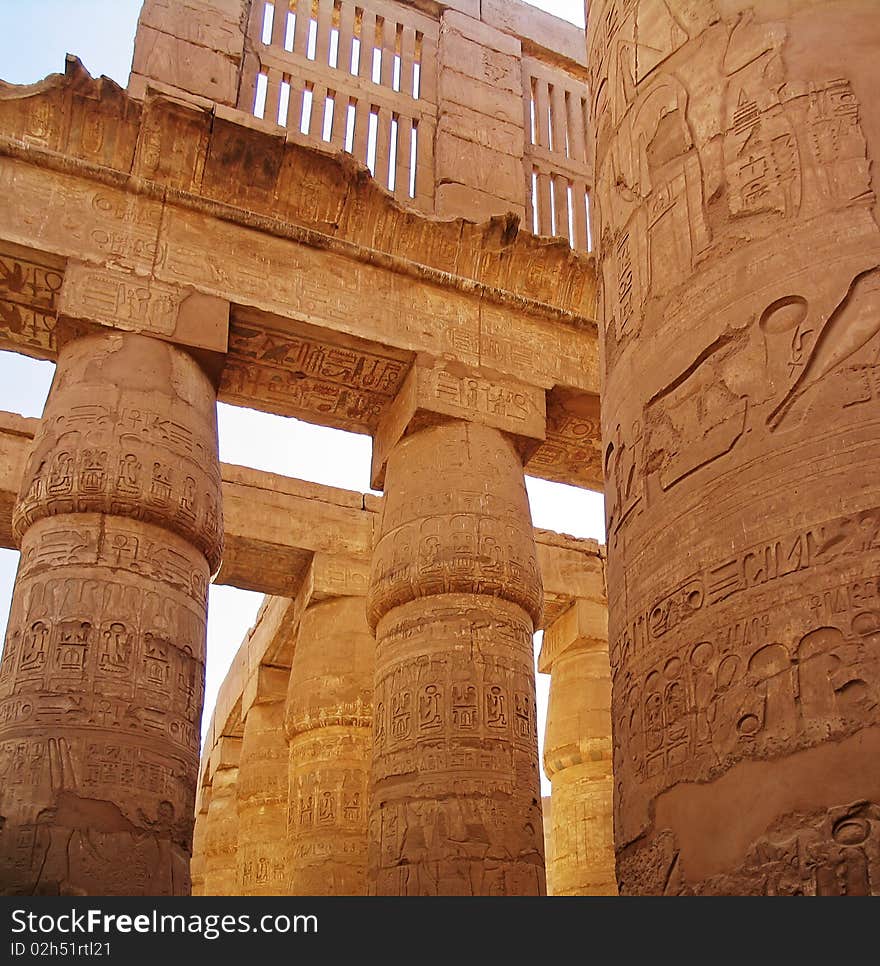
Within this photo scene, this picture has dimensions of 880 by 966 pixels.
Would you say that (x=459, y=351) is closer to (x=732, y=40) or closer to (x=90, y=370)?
(x=90, y=370)

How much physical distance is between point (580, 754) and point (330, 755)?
328 cm

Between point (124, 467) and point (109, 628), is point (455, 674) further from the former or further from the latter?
point (124, 467)

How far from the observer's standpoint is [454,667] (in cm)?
667

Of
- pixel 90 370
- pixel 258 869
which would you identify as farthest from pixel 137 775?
pixel 258 869

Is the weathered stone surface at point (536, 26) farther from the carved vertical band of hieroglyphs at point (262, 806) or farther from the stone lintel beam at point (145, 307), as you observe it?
the carved vertical band of hieroglyphs at point (262, 806)

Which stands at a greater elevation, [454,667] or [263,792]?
[263,792]

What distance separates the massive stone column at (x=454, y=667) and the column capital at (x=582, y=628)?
4.40 metres

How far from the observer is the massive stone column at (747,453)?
2076 millimetres

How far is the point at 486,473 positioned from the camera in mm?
7434

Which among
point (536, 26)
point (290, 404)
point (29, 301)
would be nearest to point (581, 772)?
point (290, 404)

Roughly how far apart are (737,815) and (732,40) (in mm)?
2083

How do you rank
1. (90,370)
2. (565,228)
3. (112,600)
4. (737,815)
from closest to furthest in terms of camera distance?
(737,815) → (112,600) → (90,370) → (565,228)

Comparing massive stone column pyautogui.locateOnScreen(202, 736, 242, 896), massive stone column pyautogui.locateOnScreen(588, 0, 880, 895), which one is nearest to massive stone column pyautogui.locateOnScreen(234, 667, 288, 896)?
massive stone column pyautogui.locateOnScreen(202, 736, 242, 896)

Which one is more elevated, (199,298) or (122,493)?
(199,298)
